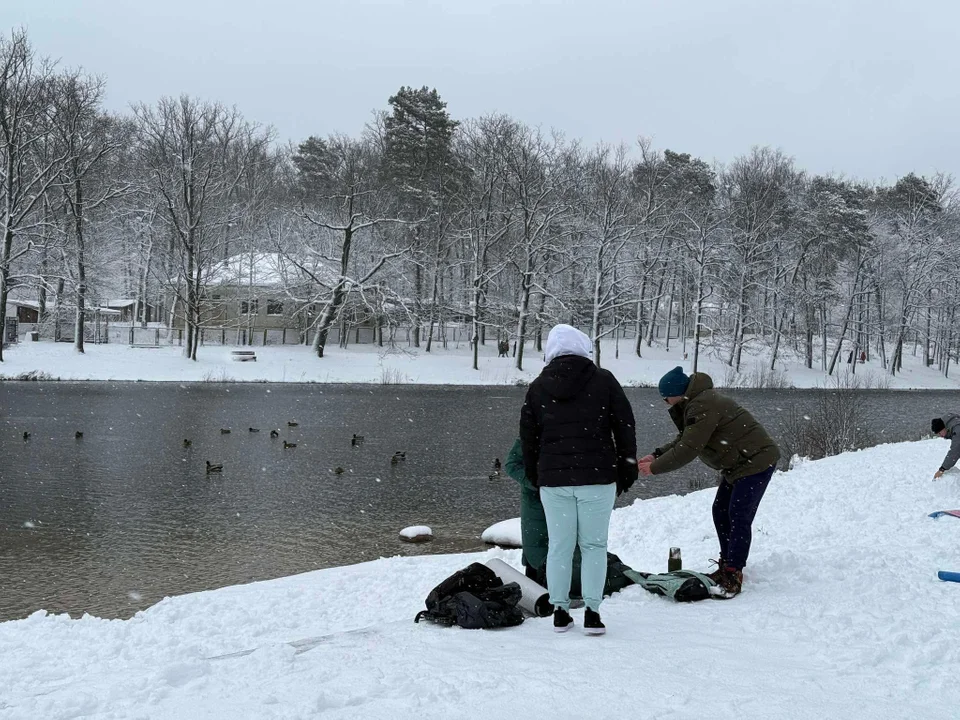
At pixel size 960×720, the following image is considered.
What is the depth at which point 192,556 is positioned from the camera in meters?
11.4

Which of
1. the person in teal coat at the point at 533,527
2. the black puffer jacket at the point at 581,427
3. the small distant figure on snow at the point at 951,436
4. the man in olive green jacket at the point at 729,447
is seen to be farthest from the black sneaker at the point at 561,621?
the small distant figure on snow at the point at 951,436

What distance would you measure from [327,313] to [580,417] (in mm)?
42563

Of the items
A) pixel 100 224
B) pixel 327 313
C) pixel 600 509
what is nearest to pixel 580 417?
pixel 600 509

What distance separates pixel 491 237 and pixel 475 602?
44.8 meters

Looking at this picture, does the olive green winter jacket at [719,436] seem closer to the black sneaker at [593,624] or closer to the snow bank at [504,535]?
the black sneaker at [593,624]

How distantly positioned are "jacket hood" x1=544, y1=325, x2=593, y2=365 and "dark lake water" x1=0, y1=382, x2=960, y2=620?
640 centimetres

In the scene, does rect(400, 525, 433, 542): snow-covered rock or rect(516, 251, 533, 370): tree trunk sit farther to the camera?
rect(516, 251, 533, 370): tree trunk

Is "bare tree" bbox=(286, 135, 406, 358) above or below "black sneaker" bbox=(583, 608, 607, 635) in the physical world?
above

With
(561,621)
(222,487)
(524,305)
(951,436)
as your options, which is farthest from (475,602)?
(524,305)

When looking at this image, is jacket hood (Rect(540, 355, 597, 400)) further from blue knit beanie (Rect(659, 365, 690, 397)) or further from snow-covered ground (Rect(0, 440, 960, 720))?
snow-covered ground (Rect(0, 440, 960, 720))

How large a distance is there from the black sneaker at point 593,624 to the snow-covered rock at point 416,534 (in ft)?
24.2

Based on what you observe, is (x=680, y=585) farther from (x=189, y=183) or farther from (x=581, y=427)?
(x=189, y=183)

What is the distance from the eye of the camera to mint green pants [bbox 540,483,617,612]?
5.36 m

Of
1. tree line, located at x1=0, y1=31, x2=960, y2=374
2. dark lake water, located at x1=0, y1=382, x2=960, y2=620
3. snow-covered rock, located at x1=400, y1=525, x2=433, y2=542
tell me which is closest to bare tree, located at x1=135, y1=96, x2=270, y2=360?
tree line, located at x1=0, y1=31, x2=960, y2=374
